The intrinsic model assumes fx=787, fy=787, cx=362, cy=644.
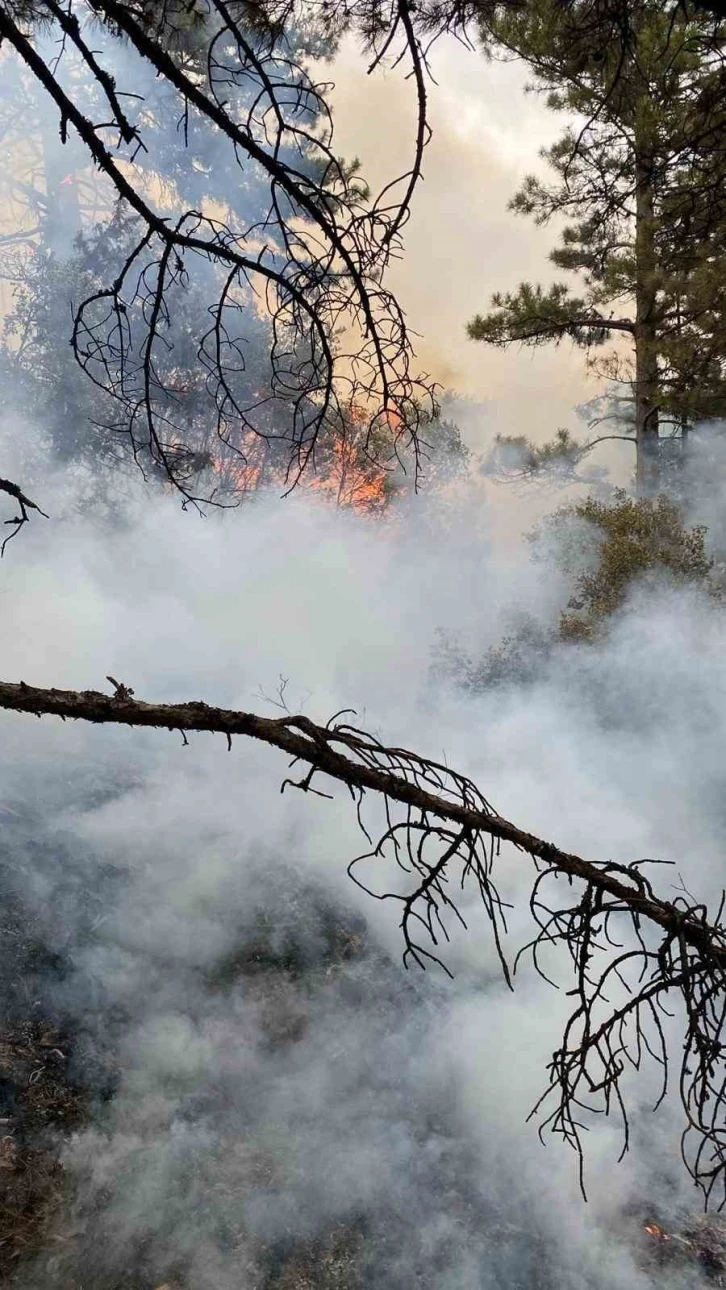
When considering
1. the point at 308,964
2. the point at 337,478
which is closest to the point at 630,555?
the point at 308,964

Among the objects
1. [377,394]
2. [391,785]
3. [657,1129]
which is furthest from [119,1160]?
[377,394]

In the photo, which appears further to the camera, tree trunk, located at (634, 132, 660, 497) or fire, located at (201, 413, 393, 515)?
fire, located at (201, 413, 393, 515)

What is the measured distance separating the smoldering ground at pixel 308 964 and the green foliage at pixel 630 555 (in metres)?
0.32

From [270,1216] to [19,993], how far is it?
226 centimetres

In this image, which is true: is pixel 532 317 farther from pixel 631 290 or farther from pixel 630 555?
pixel 630 555

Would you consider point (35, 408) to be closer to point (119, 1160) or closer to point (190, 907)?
point (190, 907)

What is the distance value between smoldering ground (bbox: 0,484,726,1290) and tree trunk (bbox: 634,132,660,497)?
245 centimetres

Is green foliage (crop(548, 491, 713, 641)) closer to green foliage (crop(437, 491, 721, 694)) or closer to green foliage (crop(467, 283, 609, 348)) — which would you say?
green foliage (crop(437, 491, 721, 694))

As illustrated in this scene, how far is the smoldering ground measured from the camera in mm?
4199

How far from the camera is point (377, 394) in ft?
6.75

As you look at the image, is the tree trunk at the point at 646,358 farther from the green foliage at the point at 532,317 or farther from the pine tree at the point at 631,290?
the green foliage at the point at 532,317

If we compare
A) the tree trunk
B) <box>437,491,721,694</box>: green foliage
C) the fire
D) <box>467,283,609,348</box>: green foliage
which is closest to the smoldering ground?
<box>437,491,721,694</box>: green foliage

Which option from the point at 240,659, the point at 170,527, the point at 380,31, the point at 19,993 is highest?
the point at 170,527

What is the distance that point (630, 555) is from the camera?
1052 centimetres
